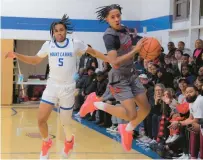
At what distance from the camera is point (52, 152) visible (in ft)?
25.8

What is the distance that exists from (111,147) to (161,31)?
20.3ft

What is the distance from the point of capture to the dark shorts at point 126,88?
5.45 meters

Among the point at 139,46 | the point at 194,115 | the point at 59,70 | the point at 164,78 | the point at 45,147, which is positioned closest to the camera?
the point at 139,46

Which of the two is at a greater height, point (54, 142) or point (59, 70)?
point (59, 70)

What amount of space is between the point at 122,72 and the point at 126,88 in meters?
0.22

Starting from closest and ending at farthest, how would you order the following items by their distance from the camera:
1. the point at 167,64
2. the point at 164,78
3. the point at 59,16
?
the point at 164,78 → the point at 167,64 → the point at 59,16

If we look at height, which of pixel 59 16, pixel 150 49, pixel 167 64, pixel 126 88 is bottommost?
pixel 126 88

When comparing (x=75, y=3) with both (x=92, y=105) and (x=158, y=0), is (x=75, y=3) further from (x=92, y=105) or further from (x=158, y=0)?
(x=92, y=105)

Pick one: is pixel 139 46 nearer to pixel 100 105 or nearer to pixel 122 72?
pixel 122 72

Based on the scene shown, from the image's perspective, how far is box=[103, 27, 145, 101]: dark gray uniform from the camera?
5.24m

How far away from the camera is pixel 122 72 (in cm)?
552

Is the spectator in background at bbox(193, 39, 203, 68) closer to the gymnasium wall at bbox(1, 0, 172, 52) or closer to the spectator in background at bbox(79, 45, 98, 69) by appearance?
the spectator in background at bbox(79, 45, 98, 69)

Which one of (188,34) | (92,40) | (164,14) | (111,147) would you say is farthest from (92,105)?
(92,40)

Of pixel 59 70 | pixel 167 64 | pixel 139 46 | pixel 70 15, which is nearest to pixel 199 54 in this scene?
pixel 167 64
